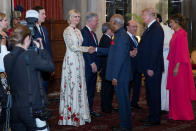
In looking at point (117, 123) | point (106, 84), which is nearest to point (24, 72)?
point (117, 123)

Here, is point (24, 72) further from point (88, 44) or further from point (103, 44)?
point (103, 44)

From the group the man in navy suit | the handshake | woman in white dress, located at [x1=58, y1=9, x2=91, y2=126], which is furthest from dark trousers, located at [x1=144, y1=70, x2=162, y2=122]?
woman in white dress, located at [x1=58, y1=9, x2=91, y2=126]

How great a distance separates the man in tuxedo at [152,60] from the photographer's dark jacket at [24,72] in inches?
86.1

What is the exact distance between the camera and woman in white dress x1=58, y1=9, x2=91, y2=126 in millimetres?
4629

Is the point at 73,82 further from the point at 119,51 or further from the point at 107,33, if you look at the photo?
the point at 107,33

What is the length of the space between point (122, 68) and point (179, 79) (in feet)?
4.58

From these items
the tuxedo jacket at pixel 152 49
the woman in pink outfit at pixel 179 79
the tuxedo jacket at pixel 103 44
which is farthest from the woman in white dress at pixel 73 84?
the woman in pink outfit at pixel 179 79

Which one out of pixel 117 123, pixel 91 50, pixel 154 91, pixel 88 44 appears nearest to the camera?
pixel 154 91

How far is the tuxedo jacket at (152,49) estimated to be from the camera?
450 cm

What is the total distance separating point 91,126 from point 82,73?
774 mm

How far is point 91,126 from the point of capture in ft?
15.3

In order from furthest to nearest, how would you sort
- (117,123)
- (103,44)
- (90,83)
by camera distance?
(103,44) < (90,83) < (117,123)

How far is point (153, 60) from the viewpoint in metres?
4.50

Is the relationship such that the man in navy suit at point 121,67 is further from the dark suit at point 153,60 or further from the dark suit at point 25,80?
the dark suit at point 25,80
